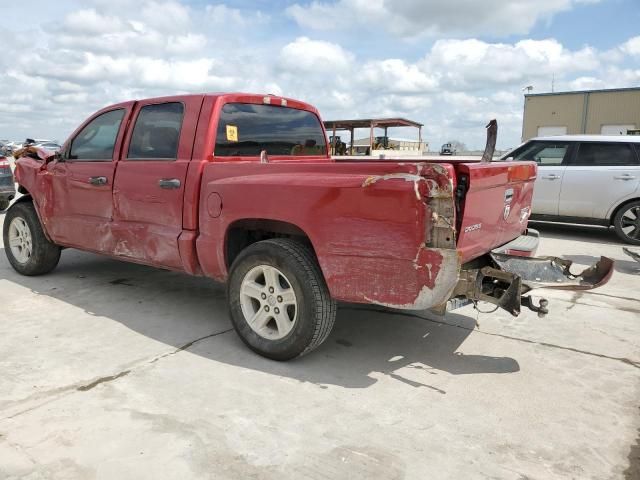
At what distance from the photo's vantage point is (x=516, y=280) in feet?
10.6

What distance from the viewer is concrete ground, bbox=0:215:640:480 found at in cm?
255

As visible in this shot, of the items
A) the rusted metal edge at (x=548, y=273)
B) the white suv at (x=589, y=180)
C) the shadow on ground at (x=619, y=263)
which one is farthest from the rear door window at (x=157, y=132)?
the white suv at (x=589, y=180)

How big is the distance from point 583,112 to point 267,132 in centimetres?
3290

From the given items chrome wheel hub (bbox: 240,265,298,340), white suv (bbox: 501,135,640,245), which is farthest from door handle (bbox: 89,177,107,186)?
white suv (bbox: 501,135,640,245)

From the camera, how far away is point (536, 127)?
34.0 meters

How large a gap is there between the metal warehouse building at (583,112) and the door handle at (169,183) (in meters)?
31.8

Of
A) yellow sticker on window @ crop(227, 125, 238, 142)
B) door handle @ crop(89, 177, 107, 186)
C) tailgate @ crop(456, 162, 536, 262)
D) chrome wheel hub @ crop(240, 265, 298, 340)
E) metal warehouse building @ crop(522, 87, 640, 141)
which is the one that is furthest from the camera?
metal warehouse building @ crop(522, 87, 640, 141)

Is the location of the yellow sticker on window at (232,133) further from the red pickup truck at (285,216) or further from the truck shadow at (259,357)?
the truck shadow at (259,357)

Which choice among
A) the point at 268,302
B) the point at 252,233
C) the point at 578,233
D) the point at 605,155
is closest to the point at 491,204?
the point at 268,302

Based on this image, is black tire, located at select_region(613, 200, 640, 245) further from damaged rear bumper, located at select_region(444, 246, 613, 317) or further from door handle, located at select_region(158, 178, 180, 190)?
door handle, located at select_region(158, 178, 180, 190)

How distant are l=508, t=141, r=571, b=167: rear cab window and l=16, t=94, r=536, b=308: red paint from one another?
524 centimetres

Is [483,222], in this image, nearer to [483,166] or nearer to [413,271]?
[483,166]

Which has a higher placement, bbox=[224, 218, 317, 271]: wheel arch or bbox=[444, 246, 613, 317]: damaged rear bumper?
bbox=[224, 218, 317, 271]: wheel arch

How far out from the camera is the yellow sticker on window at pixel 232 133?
4262 millimetres
